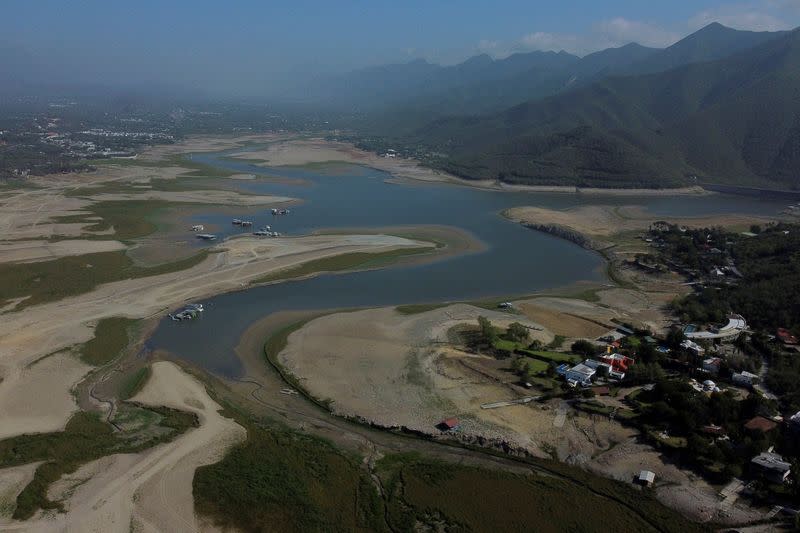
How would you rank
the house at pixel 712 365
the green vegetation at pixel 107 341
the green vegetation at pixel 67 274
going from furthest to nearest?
the green vegetation at pixel 67 274 → the green vegetation at pixel 107 341 → the house at pixel 712 365

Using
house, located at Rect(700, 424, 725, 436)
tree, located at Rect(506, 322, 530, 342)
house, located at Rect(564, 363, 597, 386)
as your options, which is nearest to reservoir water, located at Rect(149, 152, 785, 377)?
tree, located at Rect(506, 322, 530, 342)

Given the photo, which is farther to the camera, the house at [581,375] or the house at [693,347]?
the house at [693,347]

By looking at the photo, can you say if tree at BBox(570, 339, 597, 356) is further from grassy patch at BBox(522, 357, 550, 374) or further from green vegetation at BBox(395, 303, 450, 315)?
green vegetation at BBox(395, 303, 450, 315)

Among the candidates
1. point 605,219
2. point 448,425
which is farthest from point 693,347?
point 605,219

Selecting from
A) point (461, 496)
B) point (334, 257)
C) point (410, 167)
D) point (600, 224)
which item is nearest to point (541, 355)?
point (461, 496)

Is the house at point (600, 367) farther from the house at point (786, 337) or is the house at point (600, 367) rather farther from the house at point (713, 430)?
the house at point (786, 337)

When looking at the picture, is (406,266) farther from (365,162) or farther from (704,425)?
(365,162)

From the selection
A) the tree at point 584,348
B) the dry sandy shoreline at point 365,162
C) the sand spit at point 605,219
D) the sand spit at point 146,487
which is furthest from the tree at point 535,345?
the dry sandy shoreline at point 365,162
